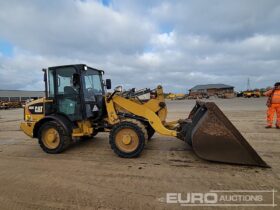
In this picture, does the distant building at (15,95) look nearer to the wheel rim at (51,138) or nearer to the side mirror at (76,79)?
the wheel rim at (51,138)

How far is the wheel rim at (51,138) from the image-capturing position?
6062 millimetres

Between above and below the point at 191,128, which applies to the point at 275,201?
below

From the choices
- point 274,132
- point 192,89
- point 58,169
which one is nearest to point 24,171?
point 58,169

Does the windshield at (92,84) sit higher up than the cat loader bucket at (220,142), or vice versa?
the windshield at (92,84)

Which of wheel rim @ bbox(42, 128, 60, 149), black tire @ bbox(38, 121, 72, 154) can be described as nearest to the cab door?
black tire @ bbox(38, 121, 72, 154)

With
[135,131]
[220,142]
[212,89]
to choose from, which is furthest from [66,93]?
[212,89]

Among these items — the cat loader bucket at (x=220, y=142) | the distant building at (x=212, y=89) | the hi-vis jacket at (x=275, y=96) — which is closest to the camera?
the cat loader bucket at (x=220, y=142)

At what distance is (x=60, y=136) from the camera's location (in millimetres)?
5953

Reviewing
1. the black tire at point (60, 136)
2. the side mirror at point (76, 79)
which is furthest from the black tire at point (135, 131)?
the side mirror at point (76, 79)

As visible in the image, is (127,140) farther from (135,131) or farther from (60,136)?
(60,136)

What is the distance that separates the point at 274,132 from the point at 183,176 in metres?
5.39

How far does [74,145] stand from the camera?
7.05 m

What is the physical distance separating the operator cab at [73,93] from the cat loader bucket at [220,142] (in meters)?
2.76

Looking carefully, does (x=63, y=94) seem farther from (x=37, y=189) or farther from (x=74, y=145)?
(x=37, y=189)
